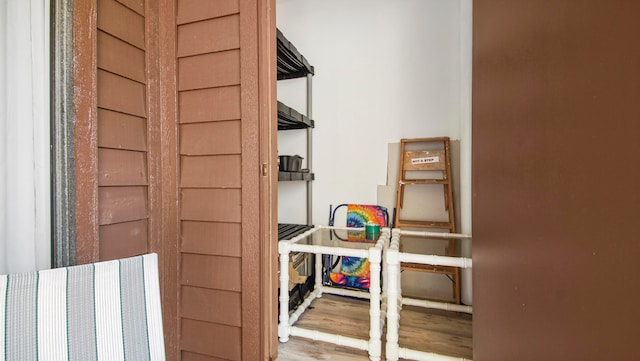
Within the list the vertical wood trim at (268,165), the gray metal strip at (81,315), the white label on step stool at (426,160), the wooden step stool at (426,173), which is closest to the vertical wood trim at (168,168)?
the vertical wood trim at (268,165)

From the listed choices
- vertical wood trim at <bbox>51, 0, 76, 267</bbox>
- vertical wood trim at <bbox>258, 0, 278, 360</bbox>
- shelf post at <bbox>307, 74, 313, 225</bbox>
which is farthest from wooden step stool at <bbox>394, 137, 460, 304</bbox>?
vertical wood trim at <bbox>51, 0, 76, 267</bbox>

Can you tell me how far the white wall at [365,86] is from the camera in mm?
1916

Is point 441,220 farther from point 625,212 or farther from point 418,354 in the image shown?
point 625,212

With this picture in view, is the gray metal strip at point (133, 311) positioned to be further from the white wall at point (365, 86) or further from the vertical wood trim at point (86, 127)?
the white wall at point (365, 86)

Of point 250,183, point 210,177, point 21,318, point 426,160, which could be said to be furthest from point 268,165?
point 426,160

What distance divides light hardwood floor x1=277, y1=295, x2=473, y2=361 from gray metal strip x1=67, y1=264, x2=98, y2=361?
0.99m

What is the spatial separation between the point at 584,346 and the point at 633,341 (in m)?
0.09

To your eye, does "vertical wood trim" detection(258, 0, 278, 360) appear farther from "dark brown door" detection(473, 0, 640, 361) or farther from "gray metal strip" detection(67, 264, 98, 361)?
"dark brown door" detection(473, 0, 640, 361)

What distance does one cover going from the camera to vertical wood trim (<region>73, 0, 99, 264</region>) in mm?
842

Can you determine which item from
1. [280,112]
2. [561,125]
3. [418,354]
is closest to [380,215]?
[418,354]

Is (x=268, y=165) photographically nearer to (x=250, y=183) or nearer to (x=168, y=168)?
(x=250, y=183)

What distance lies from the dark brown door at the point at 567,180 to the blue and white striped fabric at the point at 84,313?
35.7 inches

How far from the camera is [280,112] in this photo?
5.13 ft

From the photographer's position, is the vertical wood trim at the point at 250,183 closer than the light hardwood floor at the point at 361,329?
Yes
